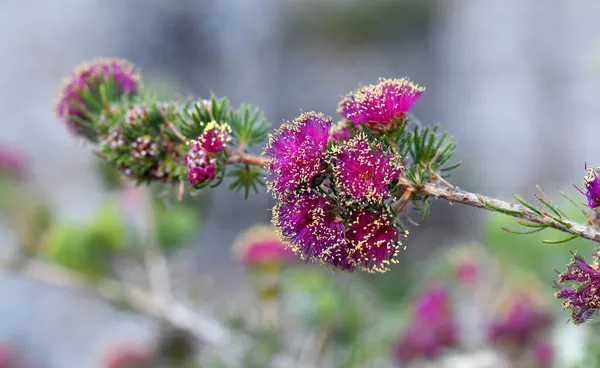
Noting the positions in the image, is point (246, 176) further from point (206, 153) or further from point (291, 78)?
point (291, 78)

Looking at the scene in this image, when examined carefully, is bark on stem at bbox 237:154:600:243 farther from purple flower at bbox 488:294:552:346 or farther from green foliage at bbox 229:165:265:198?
purple flower at bbox 488:294:552:346

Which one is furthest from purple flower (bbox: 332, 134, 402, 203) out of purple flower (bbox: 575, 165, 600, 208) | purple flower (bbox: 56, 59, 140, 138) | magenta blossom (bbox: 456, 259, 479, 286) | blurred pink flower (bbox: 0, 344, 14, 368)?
blurred pink flower (bbox: 0, 344, 14, 368)

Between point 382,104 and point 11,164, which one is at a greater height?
point 11,164

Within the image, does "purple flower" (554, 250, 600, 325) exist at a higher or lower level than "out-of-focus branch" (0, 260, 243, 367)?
lower

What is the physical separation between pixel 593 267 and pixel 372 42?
2586 millimetres

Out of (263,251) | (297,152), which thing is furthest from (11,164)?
(297,152)

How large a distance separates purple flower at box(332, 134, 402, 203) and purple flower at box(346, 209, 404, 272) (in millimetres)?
14

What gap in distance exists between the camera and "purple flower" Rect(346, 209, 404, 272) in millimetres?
369

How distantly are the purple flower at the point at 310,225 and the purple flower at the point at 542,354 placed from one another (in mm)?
587

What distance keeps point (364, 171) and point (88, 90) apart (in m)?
0.28

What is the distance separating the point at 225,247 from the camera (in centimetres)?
259

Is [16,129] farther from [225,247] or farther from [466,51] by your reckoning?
[466,51]

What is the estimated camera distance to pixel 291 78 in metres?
2.82

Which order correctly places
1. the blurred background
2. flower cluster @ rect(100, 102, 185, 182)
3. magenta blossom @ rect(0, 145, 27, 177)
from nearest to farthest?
1. flower cluster @ rect(100, 102, 185, 182)
2. magenta blossom @ rect(0, 145, 27, 177)
3. the blurred background
